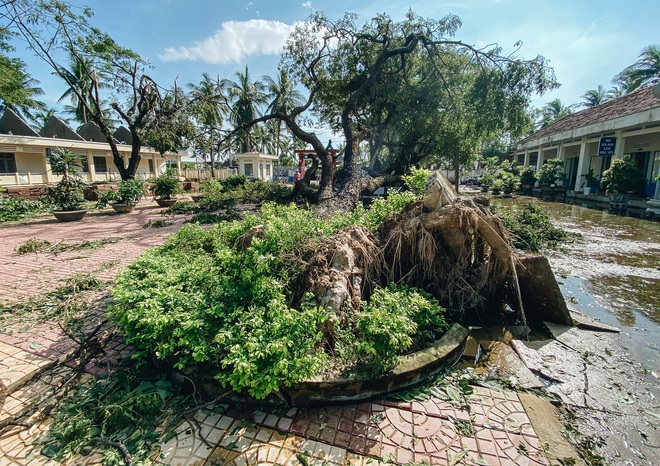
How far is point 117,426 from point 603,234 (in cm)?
1178

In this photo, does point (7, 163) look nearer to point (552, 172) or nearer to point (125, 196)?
point (125, 196)

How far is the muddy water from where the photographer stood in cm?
376

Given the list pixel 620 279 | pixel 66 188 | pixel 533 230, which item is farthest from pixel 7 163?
pixel 620 279

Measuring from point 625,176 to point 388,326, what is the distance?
56.4ft

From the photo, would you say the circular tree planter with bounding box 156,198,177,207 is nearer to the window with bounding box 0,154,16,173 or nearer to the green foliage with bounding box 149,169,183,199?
the green foliage with bounding box 149,169,183,199

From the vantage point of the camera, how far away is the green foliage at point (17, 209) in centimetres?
1071

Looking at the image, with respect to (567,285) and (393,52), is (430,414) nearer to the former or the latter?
(567,285)

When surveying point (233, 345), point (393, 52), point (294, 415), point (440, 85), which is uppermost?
point (393, 52)

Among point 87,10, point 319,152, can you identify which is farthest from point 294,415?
point 87,10

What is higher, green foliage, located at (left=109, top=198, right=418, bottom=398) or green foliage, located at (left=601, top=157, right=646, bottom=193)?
green foliage, located at (left=601, top=157, right=646, bottom=193)

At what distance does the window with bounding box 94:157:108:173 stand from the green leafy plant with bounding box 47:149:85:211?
54.5 feet

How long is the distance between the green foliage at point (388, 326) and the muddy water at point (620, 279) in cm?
233

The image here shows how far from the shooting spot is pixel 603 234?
9039mm

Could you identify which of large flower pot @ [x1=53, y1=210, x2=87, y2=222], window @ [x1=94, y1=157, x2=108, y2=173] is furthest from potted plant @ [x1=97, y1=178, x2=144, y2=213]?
window @ [x1=94, y1=157, x2=108, y2=173]
